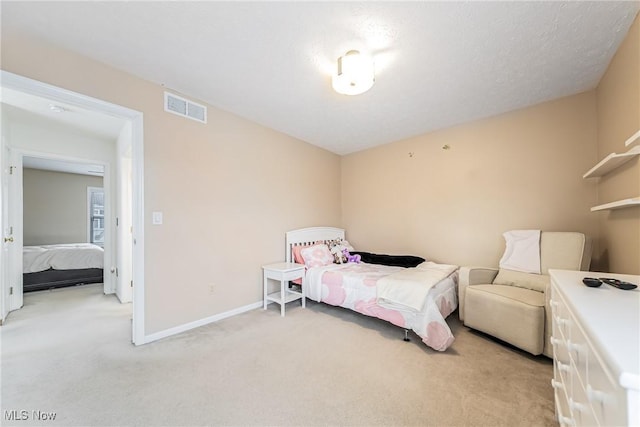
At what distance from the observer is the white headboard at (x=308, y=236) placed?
12.2 feet

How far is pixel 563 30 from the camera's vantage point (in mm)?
1744

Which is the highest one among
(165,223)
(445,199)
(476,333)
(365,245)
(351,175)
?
(351,175)

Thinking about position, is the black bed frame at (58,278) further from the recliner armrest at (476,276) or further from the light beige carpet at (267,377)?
the recliner armrest at (476,276)

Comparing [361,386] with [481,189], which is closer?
[361,386]

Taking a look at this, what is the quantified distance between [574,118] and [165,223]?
4523 millimetres

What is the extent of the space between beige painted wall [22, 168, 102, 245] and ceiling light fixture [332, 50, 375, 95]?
25.7 ft

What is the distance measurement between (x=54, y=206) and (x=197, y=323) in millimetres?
6489

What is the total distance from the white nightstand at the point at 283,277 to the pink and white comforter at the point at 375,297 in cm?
16

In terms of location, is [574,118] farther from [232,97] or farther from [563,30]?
[232,97]

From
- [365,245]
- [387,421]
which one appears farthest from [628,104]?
[365,245]

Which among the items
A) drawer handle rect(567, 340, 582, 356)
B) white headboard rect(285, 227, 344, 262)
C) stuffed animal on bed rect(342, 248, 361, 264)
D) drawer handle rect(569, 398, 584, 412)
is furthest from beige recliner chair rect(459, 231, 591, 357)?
white headboard rect(285, 227, 344, 262)

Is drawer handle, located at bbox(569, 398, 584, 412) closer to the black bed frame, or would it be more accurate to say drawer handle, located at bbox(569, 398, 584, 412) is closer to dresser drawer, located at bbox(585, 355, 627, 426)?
dresser drawer, located at bbox(585, 355, 627, 426)

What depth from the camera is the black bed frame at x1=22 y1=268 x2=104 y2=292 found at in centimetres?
402

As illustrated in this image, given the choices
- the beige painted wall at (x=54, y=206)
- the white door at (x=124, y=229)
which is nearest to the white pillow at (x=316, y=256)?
the white door at (x=124, y=229)
